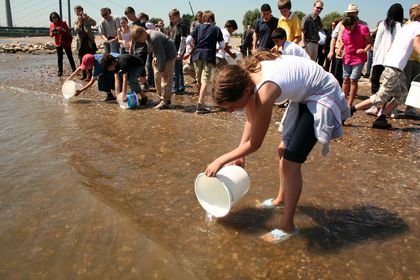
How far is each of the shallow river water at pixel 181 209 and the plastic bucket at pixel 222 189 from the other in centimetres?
16

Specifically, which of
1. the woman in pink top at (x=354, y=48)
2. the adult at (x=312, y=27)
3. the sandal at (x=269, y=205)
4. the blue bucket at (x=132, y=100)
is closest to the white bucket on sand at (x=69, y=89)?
the blue bucket at (x=132, y=100)

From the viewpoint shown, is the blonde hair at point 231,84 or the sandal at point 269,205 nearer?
the blonde hair at point 231,84

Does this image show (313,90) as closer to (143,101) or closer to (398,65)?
(398,65)

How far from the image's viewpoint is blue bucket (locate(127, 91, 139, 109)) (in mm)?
6707

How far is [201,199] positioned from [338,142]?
269 cm

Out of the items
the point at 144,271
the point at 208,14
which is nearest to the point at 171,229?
the point at 144,271

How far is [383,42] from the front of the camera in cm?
593

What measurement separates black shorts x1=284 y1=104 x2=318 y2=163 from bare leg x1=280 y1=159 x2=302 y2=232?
65 mm

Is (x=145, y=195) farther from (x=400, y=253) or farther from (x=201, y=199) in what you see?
(x=400, y=253)

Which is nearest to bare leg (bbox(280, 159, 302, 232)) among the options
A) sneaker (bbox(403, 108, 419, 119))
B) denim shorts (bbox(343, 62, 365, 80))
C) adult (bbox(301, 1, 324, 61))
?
denim shorts (bbox(343, 62, 365, 80))

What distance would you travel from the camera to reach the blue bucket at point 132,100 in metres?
6.71

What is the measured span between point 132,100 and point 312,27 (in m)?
3.76

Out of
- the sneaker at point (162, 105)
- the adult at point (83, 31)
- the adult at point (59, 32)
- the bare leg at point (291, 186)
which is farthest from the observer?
the adult at point (59, 32)

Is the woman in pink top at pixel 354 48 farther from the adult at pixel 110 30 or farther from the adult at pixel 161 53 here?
the adult at pixel 110 30
